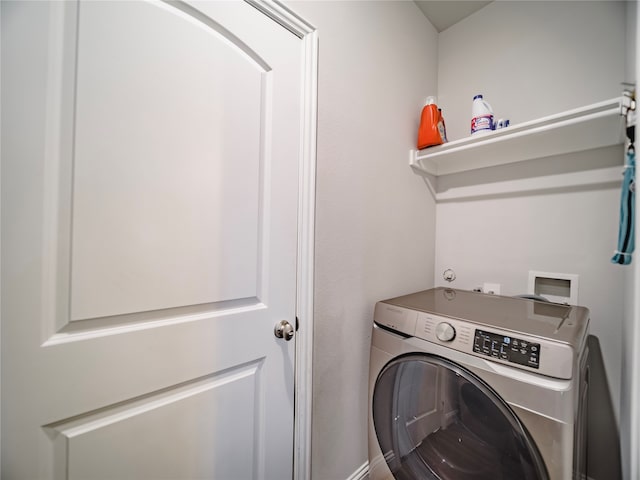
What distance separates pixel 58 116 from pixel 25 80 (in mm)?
80

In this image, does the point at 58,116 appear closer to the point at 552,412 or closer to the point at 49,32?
the point at 49,32

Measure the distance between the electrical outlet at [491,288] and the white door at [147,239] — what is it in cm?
122

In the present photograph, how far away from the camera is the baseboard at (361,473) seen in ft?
3.78

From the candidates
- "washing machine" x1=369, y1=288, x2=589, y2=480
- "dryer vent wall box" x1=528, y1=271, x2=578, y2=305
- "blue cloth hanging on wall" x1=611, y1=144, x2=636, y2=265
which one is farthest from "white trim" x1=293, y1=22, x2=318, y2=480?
"dryer vent wall box" x1=528, y1=271, x2=578, y2=305

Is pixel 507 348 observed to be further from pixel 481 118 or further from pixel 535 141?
pixel 481 118

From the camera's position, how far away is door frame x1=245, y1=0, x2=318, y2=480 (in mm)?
954

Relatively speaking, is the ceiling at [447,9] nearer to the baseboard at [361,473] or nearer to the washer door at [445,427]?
the washer door at [445,427]

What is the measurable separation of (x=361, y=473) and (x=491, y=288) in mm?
1200

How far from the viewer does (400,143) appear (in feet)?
4.57

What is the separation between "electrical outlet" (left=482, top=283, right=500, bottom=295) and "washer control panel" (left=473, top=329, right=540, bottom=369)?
79 cm

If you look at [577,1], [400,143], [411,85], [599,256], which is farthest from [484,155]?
[577,1]

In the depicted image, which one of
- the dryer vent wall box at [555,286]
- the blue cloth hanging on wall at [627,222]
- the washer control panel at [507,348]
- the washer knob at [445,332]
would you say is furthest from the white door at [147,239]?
the dryer vent wall box at [555,286]

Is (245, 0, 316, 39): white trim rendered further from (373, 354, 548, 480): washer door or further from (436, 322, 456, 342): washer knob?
(373, 354, 548, 480): washer door

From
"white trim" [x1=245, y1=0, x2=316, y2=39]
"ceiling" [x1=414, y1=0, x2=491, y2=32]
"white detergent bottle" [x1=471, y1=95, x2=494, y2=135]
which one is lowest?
"white detergent bottle" [x1=471, y1=95, x2=494, y2=135]
